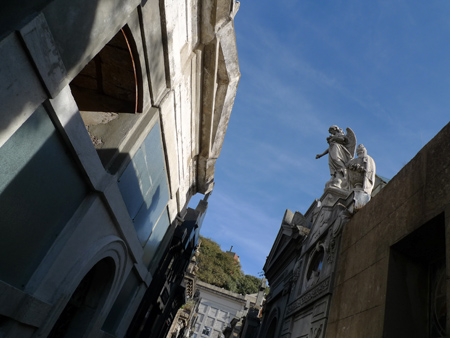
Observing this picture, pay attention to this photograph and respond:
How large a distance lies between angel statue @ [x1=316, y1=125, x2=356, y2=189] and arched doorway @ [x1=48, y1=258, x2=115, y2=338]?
618 centimetres

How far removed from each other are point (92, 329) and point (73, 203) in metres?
3.39

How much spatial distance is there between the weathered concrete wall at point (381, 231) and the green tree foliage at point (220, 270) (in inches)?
2040

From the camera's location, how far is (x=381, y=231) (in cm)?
452

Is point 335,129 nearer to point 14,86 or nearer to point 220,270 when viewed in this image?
point 14,86

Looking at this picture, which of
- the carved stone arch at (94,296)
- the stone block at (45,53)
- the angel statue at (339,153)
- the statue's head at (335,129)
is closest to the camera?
the stone block at (45,53)

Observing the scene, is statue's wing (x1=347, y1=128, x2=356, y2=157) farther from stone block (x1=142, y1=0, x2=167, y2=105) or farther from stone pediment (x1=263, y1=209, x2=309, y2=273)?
stone block (x1=142, y1=0, x2=167, y2=105)

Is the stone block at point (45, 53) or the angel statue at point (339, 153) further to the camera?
the angel statue at point (339, 153)

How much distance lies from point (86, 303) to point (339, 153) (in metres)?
7.87

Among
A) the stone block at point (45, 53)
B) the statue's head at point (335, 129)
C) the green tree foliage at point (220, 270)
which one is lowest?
the stone block at point (45, 53)

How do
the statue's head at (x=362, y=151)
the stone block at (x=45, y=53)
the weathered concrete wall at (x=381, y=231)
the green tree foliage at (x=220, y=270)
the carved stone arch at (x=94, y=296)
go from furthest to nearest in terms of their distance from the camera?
the green tree foliage at (x=220, y=270) < the statue's head at (x=362, y=151) < the carved stone arch at (x=94, y=296) < the weathered concrete wall at (x=381, y=231) < the stone block at (x=45, y=53)

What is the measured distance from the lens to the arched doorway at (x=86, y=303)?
20.3 feet

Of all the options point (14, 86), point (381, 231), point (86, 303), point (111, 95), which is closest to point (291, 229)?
point (381, 231)

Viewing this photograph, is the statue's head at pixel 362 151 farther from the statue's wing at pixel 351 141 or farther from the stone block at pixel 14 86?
the stone block at pixel 14 86

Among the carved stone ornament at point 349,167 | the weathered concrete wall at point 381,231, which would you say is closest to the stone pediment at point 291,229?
the carved stone ornament at point 349,167
